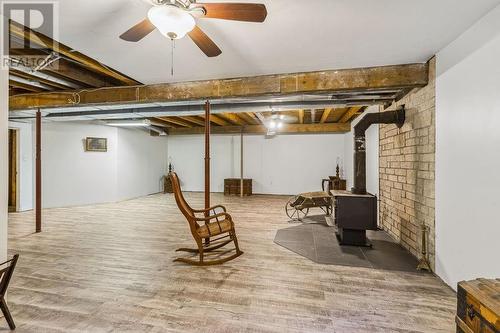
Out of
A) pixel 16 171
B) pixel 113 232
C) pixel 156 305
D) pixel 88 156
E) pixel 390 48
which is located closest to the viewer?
pixel 156 305

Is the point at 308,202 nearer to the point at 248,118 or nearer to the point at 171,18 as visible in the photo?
the point at 248,118

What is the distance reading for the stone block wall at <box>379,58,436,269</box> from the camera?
2.95 metres

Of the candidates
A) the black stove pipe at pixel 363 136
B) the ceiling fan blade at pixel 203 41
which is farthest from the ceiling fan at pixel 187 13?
the black stove pipe at pixel 363 136

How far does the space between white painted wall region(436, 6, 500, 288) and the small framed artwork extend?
823 cm

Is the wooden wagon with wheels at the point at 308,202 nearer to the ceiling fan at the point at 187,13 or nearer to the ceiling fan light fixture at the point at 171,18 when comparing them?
the ceiling fan at the point at 187,13

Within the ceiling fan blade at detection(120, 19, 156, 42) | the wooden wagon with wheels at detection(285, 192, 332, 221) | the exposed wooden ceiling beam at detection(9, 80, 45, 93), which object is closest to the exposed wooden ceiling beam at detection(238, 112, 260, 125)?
the wooden wagon with wheels at detection(285, 192, 332, 221)

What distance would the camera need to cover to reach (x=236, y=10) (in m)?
1.56

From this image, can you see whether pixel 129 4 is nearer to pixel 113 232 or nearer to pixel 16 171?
pixel 113 232

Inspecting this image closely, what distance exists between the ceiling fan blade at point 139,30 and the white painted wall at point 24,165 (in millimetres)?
6375

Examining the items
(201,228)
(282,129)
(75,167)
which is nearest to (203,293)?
(201,228)

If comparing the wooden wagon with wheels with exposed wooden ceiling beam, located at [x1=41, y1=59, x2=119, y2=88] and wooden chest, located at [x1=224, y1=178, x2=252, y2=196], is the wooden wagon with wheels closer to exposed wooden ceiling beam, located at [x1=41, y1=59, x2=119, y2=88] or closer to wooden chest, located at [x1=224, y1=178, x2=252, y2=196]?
wooden chest, located at [x1=224, y1=178, x2=252, y2=196]

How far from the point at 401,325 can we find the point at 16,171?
8352 millimetres

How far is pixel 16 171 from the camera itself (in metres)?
6.09

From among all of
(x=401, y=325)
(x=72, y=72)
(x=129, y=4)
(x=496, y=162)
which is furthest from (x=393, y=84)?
(x=72, y=72)
